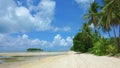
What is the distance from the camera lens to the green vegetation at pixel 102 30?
3212cm

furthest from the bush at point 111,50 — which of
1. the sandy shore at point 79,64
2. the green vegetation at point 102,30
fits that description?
the sandy shore at point 79,64

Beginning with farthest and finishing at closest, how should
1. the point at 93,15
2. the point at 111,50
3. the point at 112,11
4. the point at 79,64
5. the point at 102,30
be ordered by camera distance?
the point at 93,15 → the point at 102,30 → the point at 111,50 → the point at 112,11 → the point at 79,64

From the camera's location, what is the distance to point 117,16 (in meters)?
33.5

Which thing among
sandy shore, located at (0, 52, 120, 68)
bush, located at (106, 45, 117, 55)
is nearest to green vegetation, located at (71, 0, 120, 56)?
bush, located at (106, 45, 117, 55)

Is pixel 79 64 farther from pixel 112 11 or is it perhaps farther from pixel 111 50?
pixel 111 50

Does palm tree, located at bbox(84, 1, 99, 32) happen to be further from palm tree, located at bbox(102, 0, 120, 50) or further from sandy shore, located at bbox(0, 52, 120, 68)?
sandy shore, located at bbox(0, 52, 120, 68)

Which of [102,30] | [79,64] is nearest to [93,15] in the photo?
[102,30]

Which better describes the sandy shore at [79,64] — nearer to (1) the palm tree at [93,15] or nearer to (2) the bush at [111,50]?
(2) the bush at [111,50]

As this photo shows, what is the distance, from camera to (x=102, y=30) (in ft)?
139

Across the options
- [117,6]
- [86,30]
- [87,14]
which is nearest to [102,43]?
[117,6]

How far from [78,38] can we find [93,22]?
511 inches

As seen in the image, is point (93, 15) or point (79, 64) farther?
point (93, 15)

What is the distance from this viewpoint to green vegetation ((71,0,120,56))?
32.1 metres

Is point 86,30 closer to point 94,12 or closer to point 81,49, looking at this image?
point 81,49
